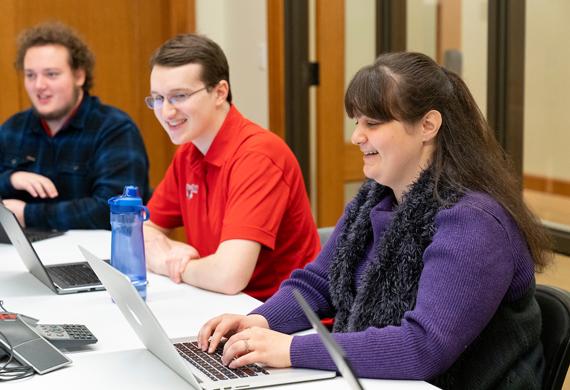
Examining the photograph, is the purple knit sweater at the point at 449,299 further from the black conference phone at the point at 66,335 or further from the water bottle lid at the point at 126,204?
the water bottle lid at the point at 126,204

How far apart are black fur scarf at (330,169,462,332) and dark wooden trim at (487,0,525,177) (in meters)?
1.34

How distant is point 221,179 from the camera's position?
2402 millimetres

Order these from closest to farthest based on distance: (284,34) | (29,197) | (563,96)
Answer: (563,96) → (29,197) → (284,34)

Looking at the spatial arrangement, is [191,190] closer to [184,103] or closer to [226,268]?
[184,103]

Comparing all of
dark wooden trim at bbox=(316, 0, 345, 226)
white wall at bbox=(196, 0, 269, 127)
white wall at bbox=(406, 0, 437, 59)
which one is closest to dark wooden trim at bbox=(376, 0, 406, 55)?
white wall at bbox=(406, 0, 437, 59)

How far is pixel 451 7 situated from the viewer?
→ 3.52 m

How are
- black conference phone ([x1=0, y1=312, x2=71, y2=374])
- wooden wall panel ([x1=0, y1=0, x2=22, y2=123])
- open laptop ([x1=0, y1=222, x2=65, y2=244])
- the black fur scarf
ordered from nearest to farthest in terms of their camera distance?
black conference phone ([x1=0, y1=312, x2=71, y2=374]), the black fur scarf, open laptop ([x1=0, y1=222, x2=65, y2=244]), wooden wall panel ([x1=0, y1=0, x2=22, y2=123])

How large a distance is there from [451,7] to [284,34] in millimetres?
1091

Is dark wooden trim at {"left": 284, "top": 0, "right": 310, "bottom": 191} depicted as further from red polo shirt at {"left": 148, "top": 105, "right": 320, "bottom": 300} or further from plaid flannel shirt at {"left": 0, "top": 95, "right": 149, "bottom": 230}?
red polo shirt at {"left": 148, "top": 105, "right": 320, "bottom": 300}

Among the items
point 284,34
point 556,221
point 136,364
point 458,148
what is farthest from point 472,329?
point 284,34

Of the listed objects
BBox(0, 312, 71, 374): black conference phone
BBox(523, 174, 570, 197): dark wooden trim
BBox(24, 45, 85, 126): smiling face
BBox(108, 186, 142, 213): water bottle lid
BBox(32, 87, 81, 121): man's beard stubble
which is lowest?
BBox(523, 174, 570, 197): dark wooden trim

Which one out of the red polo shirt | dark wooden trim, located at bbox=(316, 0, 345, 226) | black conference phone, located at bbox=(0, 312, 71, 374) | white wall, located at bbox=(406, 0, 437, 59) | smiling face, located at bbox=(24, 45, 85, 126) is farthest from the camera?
dark wooden trim, located at bbox=(316, 0, 345, 226)

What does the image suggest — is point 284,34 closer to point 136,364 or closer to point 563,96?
point 563,96

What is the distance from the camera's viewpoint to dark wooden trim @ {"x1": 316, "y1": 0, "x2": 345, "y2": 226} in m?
4.25
